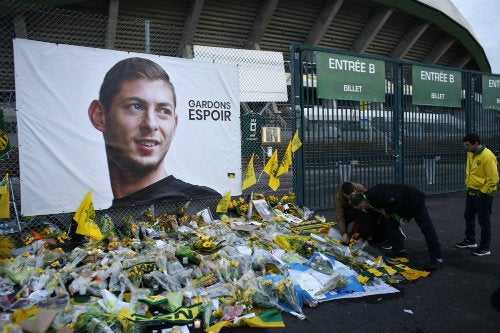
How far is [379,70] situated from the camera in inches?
311

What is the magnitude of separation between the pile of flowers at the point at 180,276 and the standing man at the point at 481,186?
1439 mm

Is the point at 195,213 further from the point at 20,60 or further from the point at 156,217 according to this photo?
the point at 20,60

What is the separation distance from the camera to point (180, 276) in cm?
385

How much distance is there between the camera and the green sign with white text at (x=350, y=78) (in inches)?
279

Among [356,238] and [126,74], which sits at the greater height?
[126,74]

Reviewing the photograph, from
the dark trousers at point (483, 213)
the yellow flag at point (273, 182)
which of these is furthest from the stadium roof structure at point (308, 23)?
the dark trousers at point (483, 213)

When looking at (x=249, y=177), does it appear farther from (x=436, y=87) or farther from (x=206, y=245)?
(x=436, y=87)

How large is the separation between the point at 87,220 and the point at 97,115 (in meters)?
1.54

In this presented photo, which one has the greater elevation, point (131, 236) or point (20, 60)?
point (20, 60)

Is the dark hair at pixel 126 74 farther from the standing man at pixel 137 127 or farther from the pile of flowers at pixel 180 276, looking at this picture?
Answer: the pile of flowers at pixel 180 276

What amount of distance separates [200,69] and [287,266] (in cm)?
366

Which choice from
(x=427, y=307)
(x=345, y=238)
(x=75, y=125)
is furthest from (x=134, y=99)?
(x=427, y=307)

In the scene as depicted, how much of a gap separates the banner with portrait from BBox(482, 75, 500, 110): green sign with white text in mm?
8177

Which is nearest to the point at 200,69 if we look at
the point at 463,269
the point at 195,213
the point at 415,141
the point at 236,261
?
the point at 195,213
